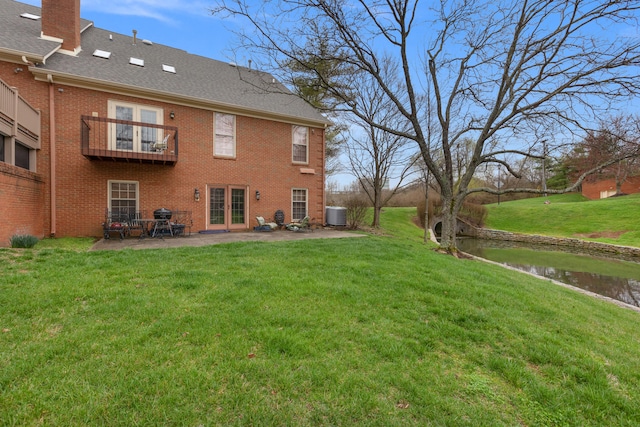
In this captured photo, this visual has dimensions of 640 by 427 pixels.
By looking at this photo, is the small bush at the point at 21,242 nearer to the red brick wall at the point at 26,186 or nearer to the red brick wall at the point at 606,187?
the red brick wall at the point at 26,186

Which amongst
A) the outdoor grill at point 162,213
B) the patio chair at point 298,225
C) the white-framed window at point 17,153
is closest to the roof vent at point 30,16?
the white-framed window at point 17,153

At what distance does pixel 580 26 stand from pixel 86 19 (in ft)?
59.5

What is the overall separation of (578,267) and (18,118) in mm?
20412

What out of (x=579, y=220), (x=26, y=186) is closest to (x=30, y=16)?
(x=26, y=186)

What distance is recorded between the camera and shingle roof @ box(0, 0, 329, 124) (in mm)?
9016

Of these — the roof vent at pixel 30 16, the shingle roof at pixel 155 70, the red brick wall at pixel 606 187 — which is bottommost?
the red brick wall at pixel 606 187

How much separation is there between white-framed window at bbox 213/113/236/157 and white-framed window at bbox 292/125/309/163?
2.72 meters

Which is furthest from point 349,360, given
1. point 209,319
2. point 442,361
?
point 209,319

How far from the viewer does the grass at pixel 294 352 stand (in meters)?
1.96

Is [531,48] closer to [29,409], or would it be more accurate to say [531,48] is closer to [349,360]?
[349,360]

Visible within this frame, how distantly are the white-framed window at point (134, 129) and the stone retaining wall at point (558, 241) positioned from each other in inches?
922

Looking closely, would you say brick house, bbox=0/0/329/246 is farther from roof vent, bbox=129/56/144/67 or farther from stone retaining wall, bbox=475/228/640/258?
stone retaining wall, bbox=475/228/640/258

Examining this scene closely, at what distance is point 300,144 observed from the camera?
43.4ft

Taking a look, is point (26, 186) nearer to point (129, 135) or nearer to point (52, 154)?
point (52, 154)
